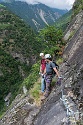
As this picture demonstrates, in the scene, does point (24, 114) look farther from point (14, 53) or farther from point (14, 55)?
point (14, 53)

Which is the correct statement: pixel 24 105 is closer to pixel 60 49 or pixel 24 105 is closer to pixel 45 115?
pixel 45 115

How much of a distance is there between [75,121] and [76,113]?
1.43 ft

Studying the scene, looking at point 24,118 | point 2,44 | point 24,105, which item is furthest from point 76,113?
point 2,44

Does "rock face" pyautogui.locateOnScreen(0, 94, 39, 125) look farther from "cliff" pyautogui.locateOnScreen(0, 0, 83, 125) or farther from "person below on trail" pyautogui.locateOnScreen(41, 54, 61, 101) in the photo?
"person below on trail" pyautogui.locateOnScreen(41, 54, 61, 101)

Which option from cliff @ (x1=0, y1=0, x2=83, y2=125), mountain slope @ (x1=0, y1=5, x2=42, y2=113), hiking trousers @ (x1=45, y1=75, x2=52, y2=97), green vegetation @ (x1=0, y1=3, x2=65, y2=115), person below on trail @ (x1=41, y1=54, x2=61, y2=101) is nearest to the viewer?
cliff @ (x1=0, y1=0, x2=83, y2=125)

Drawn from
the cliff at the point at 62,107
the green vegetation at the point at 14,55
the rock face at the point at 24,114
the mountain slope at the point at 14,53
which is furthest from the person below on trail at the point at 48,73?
the mountain slope at the point at 14,53

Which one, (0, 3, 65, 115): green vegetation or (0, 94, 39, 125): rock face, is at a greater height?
(0, 94, 39, 125): rock face

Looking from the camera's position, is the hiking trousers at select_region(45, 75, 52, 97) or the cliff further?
the hiking trousers at select_region(45, 75, 52, 97)

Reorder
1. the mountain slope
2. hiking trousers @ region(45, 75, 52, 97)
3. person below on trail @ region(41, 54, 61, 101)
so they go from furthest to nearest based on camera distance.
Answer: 1. the mountain slope
2. hiking trousers @ region(45, 75, 52, 97)
3. person below on trail @ region(41, 54, 61, 101)

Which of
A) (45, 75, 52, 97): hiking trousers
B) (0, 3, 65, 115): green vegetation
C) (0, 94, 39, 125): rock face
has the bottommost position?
(0, 3, 65, 115): green vegetation

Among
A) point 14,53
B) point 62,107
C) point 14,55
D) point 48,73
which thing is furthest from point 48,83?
point 14,53

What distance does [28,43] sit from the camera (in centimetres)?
18750

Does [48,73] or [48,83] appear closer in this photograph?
[48,73]

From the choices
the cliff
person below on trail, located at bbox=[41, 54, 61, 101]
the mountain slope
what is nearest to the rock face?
the cliff
